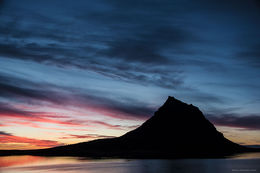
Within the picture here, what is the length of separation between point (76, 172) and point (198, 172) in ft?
132

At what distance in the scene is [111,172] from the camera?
290ft

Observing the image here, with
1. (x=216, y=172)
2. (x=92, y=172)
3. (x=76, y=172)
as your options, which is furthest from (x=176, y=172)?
(x=76, y=172)

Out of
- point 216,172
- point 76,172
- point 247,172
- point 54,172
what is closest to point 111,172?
point 76,172

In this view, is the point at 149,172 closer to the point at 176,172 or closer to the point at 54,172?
the point at 176,172

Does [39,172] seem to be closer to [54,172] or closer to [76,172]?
[54,172]

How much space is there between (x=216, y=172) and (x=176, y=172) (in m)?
12.3

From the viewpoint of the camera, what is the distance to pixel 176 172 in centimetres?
8306

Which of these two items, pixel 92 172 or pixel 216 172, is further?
pixel 92 172

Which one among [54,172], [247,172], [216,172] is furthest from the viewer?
[54,172]

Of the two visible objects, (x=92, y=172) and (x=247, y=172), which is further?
(x=92, y=172)

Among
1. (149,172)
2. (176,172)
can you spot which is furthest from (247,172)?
(149,172)

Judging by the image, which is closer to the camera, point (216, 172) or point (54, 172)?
point (216, 172)

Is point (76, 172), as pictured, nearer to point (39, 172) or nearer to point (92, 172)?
point (92, 172)

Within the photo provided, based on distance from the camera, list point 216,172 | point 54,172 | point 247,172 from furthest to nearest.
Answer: point 54,172, point 216,172, point 247,172
